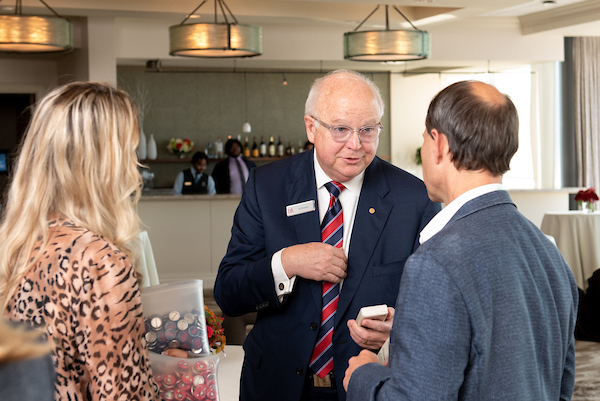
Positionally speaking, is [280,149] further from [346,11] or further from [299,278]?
[299,278]

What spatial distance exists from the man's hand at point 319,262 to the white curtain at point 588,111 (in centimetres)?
1010

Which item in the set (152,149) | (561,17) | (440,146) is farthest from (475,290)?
(152,149)

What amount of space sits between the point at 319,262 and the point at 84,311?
2.40ft

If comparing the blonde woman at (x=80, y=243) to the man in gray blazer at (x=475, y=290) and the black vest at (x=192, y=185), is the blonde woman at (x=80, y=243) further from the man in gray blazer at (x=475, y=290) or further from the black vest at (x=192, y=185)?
the black vest at (x=192, y=185)

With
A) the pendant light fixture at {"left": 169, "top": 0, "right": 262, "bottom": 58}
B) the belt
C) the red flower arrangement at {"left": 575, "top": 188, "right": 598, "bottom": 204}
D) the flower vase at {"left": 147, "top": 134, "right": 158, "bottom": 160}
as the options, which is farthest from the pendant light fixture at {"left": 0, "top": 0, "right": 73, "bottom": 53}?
the flower vase at {"left": 147, "top": 134, "right": 158, "bottom": 160}

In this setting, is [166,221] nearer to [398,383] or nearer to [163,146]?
[163,146]

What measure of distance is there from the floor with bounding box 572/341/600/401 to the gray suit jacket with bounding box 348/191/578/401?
3.80 meters

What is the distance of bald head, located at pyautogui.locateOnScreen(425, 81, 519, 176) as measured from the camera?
1.26 m

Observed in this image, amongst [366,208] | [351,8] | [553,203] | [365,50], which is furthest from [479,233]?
[553,203]

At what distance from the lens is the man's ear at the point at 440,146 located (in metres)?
1.30

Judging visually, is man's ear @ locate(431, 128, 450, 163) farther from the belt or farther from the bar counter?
the bar counter

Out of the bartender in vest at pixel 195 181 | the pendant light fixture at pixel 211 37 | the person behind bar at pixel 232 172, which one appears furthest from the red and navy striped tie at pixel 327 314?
the person behind bar at pixel 232 172

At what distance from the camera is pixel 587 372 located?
16.7 ft

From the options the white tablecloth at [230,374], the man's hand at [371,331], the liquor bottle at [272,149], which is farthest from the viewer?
the liquor bottle at [272,149]
